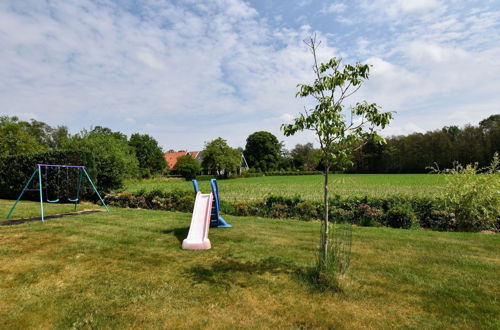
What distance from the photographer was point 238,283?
4.23m

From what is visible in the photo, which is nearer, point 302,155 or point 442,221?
point 442,221

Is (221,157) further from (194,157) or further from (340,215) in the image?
(340,215)

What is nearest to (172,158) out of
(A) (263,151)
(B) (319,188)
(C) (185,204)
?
(A) (263,151)

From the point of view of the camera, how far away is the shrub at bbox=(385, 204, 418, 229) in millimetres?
8859

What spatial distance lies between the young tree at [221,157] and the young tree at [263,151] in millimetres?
16826

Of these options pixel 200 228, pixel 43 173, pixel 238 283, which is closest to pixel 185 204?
pixel 200 228

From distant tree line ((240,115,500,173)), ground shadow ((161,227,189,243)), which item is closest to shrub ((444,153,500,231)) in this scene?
ground shadow ((161,227,189,243))

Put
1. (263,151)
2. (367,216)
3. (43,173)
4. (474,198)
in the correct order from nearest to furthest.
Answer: (474,198) → (367,216) → (43,173) → (263,151)

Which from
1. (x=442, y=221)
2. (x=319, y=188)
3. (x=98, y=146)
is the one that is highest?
(x=98, y=146)

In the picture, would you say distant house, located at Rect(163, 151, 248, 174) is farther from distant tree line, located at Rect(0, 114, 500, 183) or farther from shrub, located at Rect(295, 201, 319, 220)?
shrub, located at Rect(295, 201, 319, 220)

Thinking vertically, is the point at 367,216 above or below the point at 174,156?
below

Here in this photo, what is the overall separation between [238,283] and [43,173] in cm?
1714

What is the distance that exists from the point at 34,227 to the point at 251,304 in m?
7.96

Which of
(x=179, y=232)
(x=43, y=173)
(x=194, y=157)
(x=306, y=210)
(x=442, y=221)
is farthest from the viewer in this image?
(x=194, y=157)
